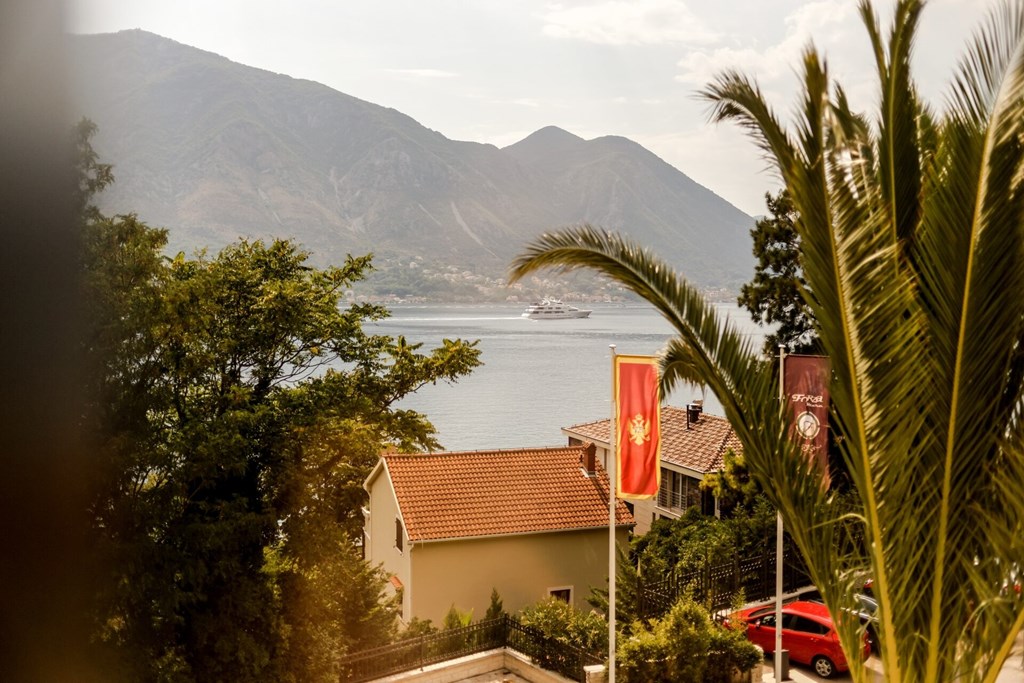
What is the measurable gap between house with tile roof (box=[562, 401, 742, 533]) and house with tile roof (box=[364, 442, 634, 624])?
3.51m

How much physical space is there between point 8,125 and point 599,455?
982 inches

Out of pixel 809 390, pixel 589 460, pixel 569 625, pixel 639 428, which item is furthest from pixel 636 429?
pixel 589 460

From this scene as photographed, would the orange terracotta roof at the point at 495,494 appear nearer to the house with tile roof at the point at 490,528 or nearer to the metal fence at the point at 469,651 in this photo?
the house with tile roof at the point at 490,528

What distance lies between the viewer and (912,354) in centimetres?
542

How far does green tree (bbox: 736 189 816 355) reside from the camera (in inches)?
1050

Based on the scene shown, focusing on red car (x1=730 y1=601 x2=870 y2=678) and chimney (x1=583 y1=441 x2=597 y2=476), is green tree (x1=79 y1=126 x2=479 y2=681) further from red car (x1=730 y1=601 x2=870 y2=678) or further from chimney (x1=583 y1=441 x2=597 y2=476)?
red car (x1=730 y1=601 x2=870 y2=678)

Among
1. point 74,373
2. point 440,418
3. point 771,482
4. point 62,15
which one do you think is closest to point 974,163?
point 771,482

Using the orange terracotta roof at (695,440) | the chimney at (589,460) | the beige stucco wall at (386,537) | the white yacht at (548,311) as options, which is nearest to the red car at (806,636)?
the orange terracotta roof at (695,440)

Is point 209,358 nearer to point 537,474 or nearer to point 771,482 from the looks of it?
point 537,474

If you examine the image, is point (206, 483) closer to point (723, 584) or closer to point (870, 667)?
point (723, 584)

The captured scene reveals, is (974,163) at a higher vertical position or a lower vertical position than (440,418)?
higher

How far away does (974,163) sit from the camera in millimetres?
5191

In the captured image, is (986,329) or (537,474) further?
(537,474)

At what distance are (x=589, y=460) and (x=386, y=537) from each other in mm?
6477
